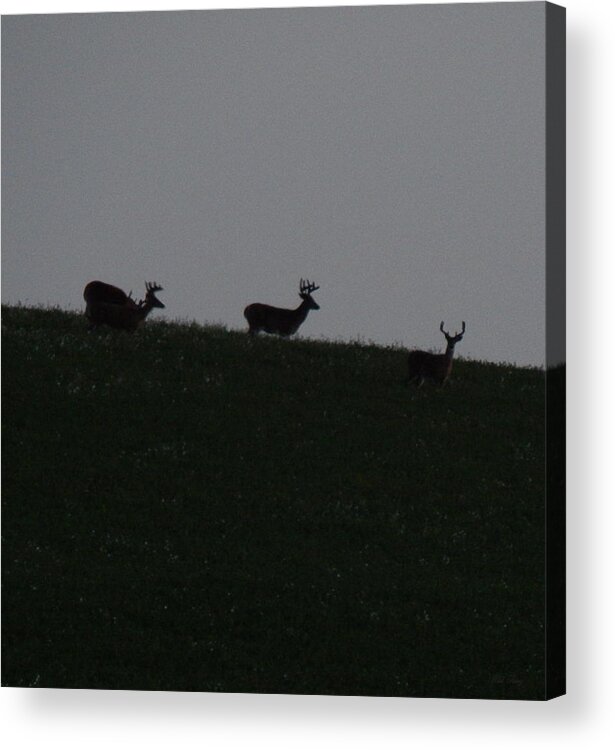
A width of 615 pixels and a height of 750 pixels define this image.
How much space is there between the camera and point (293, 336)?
17219mm

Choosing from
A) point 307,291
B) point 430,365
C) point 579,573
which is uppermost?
point 307,291

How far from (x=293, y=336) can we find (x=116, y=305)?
222cm

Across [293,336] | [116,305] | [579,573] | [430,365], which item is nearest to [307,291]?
[293,336]

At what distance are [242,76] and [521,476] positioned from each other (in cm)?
533

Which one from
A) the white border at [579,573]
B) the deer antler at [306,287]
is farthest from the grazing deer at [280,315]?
the white border at [579,573]

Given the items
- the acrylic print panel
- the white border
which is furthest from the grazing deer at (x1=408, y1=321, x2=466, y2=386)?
the white border

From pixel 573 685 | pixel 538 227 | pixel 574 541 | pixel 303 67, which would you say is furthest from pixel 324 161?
pixel 573 685

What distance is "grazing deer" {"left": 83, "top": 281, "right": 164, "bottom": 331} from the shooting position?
16.8 meters

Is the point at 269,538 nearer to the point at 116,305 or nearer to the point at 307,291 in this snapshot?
the point at 307,291

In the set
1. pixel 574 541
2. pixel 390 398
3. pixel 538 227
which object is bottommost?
pixel 574 541

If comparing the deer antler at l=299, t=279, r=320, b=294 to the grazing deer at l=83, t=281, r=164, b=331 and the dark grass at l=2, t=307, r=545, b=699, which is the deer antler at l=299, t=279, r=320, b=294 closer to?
the dark grass at l=2, t=307, r=545, b=699

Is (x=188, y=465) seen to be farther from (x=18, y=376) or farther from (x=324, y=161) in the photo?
(x=324, y=161)

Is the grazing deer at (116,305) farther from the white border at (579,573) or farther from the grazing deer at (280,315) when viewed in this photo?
the white border at (579,573)

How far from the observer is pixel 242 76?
16406 mm
